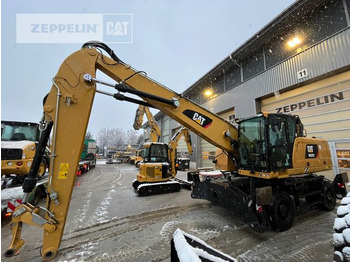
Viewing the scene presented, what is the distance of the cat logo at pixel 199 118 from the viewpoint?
12.2 feet

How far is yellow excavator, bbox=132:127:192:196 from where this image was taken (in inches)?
264

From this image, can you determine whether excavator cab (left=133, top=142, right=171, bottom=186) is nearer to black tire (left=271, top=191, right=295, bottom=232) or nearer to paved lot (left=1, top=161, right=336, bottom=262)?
paved lot (left=1, top=161, right=336, bottom=262)

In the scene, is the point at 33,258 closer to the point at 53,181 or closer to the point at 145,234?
the point at 53,181

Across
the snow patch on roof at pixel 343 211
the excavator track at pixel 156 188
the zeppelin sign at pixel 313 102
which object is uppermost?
the zeppelin sign at pixel 313 102

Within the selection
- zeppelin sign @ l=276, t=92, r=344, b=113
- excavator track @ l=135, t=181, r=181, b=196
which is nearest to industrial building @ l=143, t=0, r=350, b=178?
zeppelin sign @ l=276, t=92, r=344, b=113

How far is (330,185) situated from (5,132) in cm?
1180

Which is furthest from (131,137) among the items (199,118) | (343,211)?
(343,211)

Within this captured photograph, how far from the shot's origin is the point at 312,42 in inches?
275

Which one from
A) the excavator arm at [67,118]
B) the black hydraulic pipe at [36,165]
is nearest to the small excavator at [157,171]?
the excavator arm at [67,118]

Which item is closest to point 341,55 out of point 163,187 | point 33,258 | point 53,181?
point 163,187

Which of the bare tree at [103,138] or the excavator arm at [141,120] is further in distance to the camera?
the bare tree at [103,138]

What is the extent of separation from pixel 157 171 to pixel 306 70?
7.93m

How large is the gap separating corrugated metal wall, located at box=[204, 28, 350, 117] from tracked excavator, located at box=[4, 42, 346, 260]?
12.8 feet

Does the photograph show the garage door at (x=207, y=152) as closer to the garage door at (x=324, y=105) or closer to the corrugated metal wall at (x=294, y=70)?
the corrugated metal wall at (x=294, y=70)
